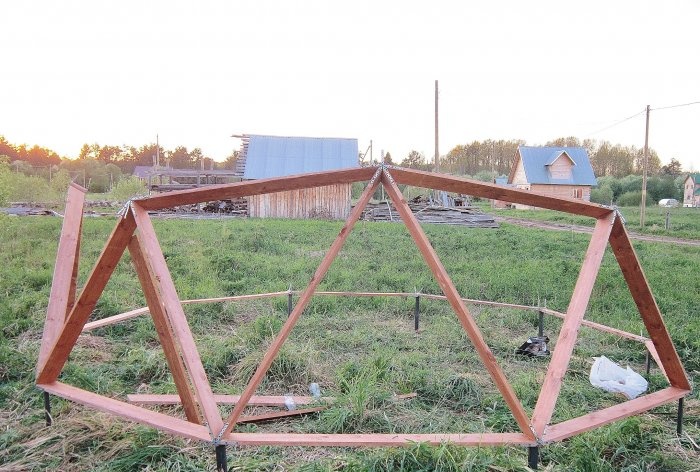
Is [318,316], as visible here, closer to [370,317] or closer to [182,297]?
[370,317]

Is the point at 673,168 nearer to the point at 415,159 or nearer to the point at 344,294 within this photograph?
the point at 415,159

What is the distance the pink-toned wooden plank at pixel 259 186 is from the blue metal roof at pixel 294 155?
990 inches

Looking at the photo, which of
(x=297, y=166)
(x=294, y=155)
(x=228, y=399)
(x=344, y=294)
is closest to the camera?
(x=228, y=399)

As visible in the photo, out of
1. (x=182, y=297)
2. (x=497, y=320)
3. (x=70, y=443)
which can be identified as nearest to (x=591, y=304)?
(x=497, y=320)

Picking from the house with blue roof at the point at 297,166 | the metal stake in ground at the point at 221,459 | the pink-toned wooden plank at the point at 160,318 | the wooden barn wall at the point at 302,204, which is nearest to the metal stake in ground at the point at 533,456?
the metal stake in ground at the point at 221,459

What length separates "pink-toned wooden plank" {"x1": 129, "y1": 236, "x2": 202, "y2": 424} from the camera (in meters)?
3.25

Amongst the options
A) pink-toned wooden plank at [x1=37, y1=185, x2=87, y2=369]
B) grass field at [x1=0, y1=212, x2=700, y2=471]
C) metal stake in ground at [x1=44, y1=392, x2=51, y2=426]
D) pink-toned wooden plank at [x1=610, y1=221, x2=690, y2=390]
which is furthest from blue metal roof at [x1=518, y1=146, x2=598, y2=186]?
metal stake in ground at [x1=44, y1=392, x2=51, y2=426]

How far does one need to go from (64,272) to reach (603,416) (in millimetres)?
4161

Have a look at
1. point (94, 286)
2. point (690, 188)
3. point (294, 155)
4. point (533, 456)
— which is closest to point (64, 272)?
point (94, 286)

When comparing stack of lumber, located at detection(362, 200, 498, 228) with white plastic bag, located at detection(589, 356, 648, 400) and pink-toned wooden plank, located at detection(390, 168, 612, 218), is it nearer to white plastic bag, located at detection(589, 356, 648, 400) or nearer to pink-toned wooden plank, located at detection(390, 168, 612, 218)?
white plastic bag, located at detection(589, 356, 648, 400)

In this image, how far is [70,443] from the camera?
11.1 feet

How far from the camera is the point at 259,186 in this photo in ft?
9.49

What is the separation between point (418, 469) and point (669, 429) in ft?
8.17

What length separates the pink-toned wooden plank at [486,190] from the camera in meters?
2.90
